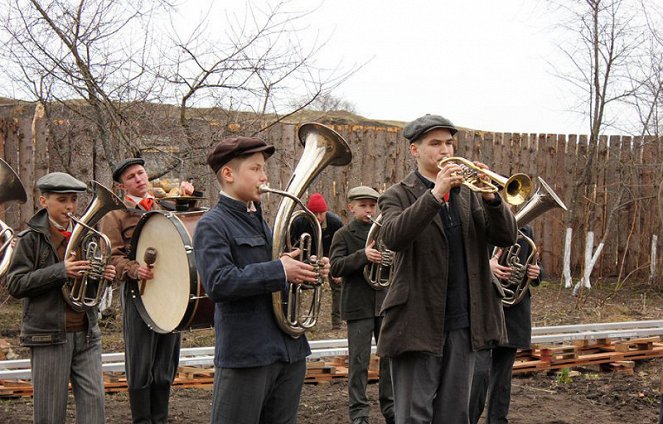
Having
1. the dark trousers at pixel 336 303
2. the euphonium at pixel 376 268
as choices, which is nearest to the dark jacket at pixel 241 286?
the euphonium at pixel 376 268

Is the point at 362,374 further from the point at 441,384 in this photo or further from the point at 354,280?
the point at 441,384

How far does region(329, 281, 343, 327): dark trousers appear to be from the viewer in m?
9.30

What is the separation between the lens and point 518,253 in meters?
6.70

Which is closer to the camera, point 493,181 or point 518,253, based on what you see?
point 493,181

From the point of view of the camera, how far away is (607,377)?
29.3 ft

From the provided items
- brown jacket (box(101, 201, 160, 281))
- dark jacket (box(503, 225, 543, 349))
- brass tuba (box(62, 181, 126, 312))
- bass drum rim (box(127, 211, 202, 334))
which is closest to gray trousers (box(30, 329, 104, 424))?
brass tuba (box(62, 181, 126, 312))

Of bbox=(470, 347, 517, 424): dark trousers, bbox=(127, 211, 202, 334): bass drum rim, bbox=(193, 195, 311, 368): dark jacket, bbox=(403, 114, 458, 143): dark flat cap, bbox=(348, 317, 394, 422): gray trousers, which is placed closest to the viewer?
bbox=(193, 195, 311, 368): dark jacket

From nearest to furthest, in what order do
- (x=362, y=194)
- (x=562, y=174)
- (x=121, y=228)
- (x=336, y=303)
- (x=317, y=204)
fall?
(x=121, y=228) < (x=362, y=194) < (x=317, y=204) < (x=336, y=303) < (x=562, y=174)

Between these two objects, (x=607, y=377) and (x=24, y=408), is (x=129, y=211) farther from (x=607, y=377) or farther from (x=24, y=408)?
(x=607, y=377)

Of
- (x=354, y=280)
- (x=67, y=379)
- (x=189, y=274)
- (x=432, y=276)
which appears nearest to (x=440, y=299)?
(x=432, y=276)

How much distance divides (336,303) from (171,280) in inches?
177

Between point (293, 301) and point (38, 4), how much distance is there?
21.6ft


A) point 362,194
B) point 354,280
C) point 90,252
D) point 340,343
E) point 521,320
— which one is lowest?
point 340,343

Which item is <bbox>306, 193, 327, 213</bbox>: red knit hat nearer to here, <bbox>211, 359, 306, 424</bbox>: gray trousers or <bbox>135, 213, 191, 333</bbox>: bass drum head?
<bbox>135, 213, 191, 333</bbox>: bass drum head
